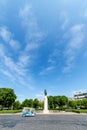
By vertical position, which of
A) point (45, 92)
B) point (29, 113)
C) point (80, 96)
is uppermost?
point (80, 96)

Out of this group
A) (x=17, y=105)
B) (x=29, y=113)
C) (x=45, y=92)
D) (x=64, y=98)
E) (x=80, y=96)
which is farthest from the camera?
(x=80, y=96)

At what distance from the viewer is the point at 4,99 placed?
298 feet

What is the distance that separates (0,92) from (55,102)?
37002mm

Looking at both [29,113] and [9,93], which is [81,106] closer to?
[9,93]

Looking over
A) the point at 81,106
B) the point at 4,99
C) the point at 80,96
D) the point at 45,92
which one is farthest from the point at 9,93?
the point at 80,96

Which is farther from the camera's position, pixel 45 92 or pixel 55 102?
pixel 55 102

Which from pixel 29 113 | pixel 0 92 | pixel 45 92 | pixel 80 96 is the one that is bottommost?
pixel 29 113

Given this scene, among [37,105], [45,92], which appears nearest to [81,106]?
[37,105]

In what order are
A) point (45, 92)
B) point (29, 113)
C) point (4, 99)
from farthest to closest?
point (4, 99) < point (45, 92) < point (29, 113)

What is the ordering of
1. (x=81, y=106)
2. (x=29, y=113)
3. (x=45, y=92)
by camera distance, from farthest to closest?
(x=81, y=106), (x=45, y=92), (x=29, y=113)

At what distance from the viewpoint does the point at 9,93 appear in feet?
301

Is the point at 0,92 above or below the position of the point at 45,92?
above

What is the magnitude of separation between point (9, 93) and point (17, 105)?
4225 centimetres

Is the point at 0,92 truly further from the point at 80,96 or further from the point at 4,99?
the point at 80,96
